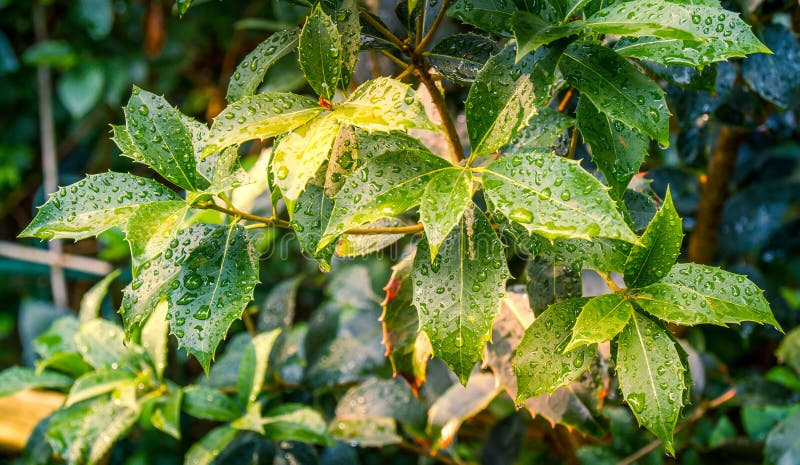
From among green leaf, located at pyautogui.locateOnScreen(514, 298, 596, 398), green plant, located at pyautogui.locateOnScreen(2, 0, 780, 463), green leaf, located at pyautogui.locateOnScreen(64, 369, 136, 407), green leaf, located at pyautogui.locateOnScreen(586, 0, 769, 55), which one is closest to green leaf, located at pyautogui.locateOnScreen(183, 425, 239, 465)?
green leaf, located at pyautogui.locateOnScreen(64, 369, 136, 407)

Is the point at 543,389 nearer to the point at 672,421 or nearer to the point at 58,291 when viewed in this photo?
the point at 672,421

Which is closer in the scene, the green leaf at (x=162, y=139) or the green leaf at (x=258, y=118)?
the green leaf at (x=258, y=118)

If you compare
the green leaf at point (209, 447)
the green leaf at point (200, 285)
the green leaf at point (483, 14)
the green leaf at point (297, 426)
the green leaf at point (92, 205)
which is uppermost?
the green leaf at point (483, 14)

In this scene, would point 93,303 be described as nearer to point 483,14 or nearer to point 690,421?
point 483,14

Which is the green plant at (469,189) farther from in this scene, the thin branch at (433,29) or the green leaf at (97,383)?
the green leaf at (97,383)

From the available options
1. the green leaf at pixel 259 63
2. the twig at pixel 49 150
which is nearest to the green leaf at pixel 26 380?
the twig at pixel 49 150

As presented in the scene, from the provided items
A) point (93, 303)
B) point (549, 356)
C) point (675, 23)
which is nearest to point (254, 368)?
point (93, 303)
